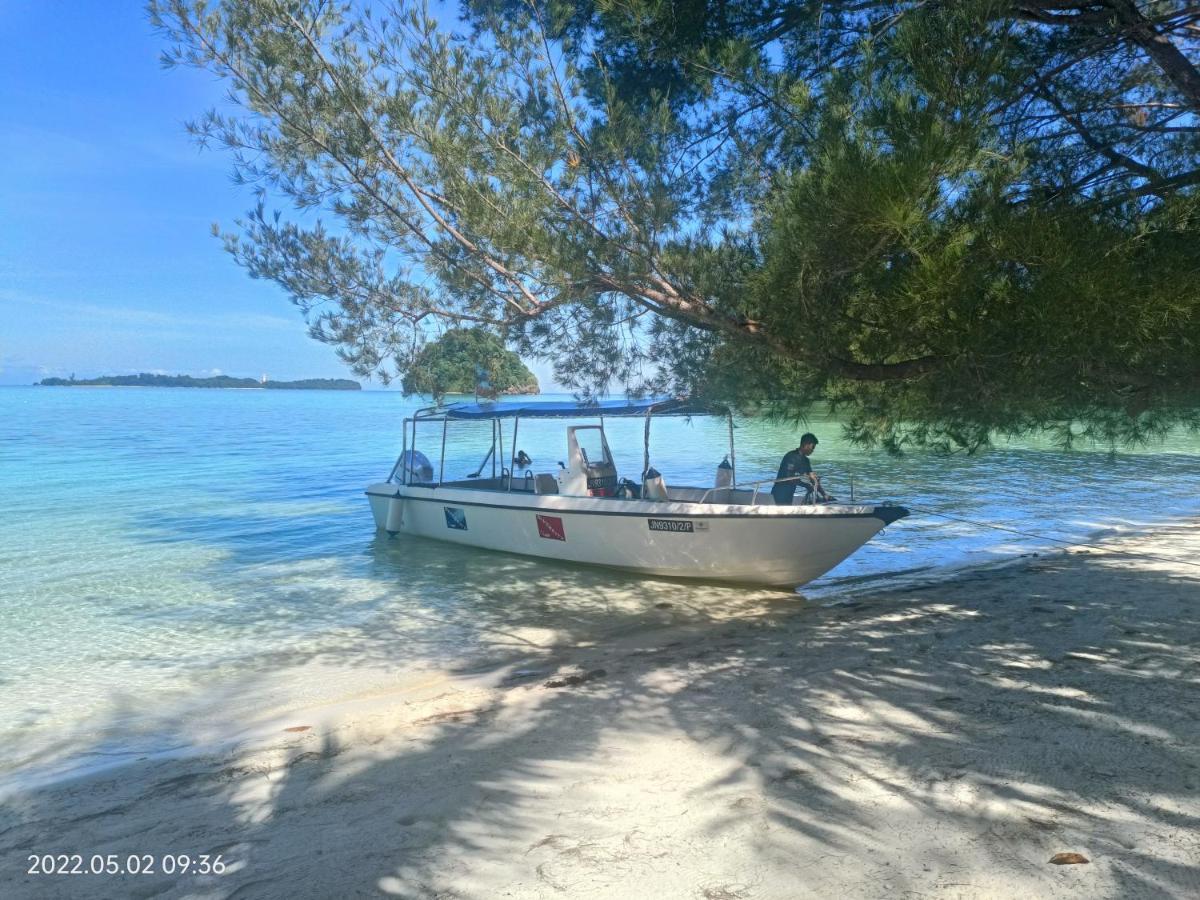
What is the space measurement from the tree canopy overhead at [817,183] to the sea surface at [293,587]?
3.32 metres

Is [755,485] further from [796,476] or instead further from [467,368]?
[467,368]

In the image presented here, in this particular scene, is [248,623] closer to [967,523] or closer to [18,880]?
[18,880]

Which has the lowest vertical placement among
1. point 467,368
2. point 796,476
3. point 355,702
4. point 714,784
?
point 355,702

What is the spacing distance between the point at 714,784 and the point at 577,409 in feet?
20.5

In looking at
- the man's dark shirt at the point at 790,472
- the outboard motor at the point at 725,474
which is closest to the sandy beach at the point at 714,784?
the man's dark shirt at the point at 790,472

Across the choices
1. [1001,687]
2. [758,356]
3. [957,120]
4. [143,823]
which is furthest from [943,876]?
[758,356]

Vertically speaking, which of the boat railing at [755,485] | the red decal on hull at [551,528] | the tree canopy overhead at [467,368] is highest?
the tree canopy overhead at [467,368]

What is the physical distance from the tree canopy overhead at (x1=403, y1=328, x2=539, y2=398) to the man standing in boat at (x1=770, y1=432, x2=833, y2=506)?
306 cm

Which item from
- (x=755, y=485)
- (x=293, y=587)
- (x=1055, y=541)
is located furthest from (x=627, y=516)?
(x=1055, y=541)

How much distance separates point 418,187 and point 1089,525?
13.2m

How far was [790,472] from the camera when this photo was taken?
917 centimetres

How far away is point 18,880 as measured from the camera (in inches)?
148

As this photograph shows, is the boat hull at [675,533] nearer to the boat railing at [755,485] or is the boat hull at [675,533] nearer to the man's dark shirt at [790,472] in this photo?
the boat railing at [755,485]

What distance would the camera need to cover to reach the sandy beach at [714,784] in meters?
3.29
